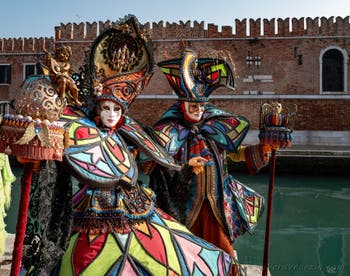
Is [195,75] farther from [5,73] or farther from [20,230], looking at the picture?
[5,73]

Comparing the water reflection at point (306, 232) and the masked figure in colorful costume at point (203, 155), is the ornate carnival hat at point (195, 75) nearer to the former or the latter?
the masked figure in colorful costume at point (203, 155)

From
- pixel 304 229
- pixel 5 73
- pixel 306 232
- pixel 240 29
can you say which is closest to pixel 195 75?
pixel 306 232

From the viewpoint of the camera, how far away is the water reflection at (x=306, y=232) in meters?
4.76

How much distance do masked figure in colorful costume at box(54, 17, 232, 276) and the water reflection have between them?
271 cm

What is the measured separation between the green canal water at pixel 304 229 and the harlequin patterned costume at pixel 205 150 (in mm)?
1900

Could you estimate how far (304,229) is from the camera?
21.3ft

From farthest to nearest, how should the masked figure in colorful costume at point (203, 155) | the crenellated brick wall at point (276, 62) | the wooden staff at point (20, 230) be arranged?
1. the crenellated brick wall at point (276, 62)
2. the masked figure in colorful costume at point (203, 155)
3. the wooden staff at point (20, 230)

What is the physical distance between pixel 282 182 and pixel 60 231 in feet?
31.1

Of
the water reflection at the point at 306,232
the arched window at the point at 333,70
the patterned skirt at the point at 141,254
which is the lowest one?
the water reflection at the point at 306,232

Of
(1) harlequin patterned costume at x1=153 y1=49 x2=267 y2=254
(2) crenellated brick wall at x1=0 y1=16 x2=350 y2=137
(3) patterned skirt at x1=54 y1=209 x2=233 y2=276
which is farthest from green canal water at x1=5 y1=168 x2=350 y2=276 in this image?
(2) crenellated brick wall at x1=0 y1=16 x2=350 y2=137

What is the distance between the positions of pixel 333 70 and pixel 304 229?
11.1m

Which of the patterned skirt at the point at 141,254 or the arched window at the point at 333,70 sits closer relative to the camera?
the patterned skirt at the point at 141,254

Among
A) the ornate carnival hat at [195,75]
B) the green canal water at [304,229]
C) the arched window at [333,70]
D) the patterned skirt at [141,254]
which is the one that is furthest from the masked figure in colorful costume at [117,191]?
the arched window at [333,70]

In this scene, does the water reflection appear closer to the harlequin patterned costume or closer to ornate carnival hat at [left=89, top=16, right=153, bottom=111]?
the harlequin patterned costume
